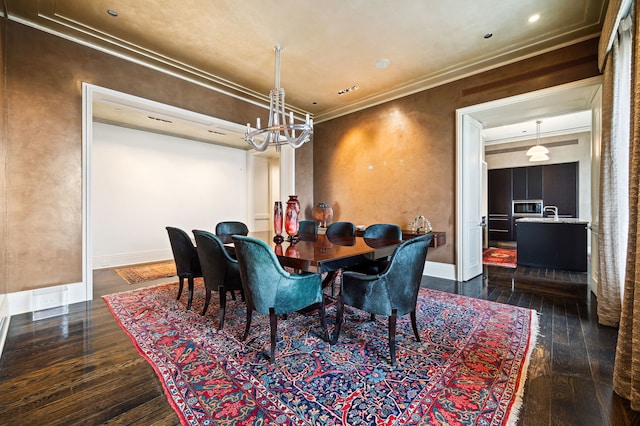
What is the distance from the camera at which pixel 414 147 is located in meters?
4.52

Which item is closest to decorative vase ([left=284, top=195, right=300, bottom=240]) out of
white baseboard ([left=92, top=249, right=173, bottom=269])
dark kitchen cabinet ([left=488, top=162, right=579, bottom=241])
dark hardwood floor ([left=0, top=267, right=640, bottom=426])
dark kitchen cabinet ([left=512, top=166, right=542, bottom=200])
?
dark hardwood floor ([left=0, top=267, right=640, bottom=426])

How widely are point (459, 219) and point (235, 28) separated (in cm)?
379

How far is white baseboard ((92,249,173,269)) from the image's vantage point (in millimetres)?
5062

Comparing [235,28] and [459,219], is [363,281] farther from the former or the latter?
[235,28]

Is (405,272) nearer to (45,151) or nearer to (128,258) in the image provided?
(45,151)

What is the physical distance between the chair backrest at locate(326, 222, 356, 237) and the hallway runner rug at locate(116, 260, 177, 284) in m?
2.68

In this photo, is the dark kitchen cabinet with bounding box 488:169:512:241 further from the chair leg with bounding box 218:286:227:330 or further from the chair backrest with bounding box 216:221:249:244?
the chair leg with bounding box 218:286:227:330

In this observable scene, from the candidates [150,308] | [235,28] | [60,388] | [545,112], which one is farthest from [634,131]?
[150,308]

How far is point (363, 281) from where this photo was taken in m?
1.98

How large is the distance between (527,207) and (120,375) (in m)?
8.96

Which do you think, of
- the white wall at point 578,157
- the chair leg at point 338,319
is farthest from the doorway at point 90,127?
the white wall at point 578,157

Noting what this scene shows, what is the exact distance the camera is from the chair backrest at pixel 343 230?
354 cm

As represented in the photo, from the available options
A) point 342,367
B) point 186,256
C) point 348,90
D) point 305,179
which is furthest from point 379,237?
point 305,179

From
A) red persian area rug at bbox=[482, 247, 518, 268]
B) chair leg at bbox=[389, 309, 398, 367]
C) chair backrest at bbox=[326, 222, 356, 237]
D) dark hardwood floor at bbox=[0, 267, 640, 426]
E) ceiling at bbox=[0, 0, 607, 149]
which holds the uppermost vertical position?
ceiling at bbox=[0, 0, 607, 149]
